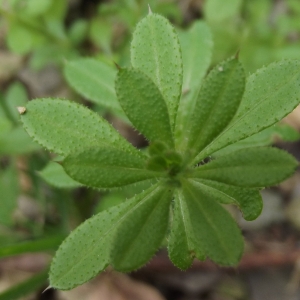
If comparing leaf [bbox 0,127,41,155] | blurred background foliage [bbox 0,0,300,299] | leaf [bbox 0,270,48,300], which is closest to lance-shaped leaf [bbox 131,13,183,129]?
blurred background foliage [bbox 0,0,300,299]

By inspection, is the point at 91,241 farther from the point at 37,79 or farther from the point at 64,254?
the point at 37,79

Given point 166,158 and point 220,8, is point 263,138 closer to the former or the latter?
point 166,158

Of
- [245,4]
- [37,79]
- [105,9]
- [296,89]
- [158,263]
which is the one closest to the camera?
[296,89]

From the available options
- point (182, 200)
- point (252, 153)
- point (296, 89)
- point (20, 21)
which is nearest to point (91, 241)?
point (182, 200)

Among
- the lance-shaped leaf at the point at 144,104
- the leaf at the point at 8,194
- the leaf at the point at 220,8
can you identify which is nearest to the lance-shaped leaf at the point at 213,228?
the lance-shaped leaf at the point at 144,104

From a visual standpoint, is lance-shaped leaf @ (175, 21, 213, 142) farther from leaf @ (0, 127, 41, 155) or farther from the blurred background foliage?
leaf @ (0, 127, 41, 155)

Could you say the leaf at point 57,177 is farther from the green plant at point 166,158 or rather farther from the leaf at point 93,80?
the green plant at point 166,158

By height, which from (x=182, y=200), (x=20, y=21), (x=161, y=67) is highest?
(x=161, y=67)
